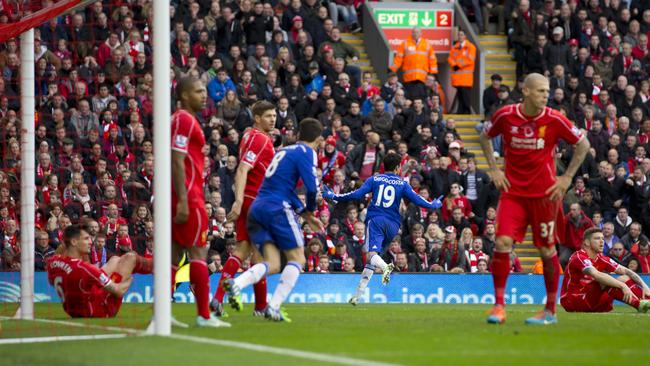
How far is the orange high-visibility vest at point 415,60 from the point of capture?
99.0 feet

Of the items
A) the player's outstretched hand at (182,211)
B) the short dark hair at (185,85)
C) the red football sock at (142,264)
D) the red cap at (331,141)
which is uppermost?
the short dark hair at (185,85)

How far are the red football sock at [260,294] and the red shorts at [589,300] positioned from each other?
15.8ft

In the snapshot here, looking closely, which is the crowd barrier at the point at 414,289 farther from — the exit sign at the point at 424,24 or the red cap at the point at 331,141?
the exit sign at the point at 424,24

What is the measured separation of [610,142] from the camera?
28.3 m

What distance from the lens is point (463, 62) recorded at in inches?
1245

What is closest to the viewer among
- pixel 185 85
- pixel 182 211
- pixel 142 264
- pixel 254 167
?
pixel 182 211

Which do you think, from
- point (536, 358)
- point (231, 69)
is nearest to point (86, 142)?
point (231, 69)

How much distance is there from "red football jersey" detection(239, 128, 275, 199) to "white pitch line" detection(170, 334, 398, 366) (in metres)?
3.30

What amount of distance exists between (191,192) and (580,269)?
6770 mm

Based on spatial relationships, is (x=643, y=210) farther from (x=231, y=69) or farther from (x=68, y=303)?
(x=68, y=303)

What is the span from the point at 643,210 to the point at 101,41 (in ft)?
37.8

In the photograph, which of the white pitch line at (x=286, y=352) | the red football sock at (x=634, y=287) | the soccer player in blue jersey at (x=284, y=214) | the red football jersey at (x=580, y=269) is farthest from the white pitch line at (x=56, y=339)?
the red football sock at (x=634, y=287)

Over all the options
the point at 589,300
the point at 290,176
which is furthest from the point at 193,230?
the point at 589,300

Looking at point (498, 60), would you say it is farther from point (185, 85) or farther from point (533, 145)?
point (185, 85)
